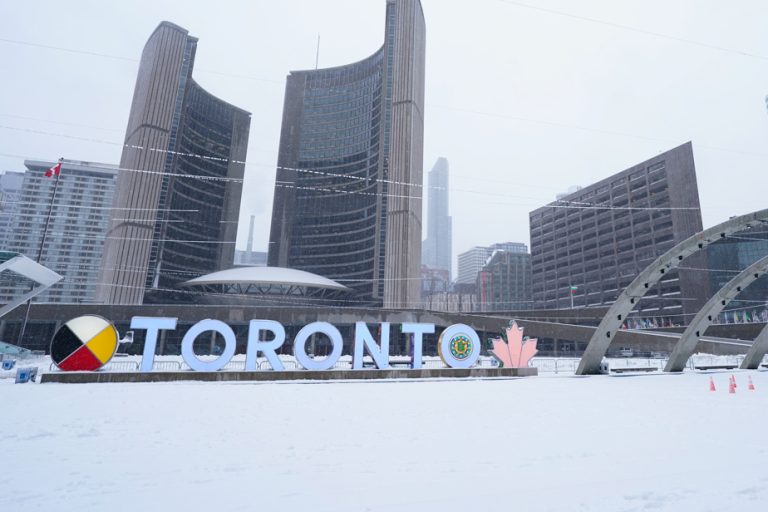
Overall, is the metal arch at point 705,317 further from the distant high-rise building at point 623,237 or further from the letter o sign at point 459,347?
the distant high-rise building at point 623,237

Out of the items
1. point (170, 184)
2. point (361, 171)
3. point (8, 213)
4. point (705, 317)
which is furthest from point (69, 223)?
point (705, 317)

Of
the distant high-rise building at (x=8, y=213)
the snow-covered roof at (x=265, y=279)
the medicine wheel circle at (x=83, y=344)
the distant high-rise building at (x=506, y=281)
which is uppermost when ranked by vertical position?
the distant high-rise building at (x=8, y=213)

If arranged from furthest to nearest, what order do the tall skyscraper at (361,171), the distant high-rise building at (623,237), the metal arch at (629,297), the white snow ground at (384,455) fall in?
the distant high-rise building at (623,237) → the tall skyscraper at (361,171) → the metal arch at (629,297) → the white snow ground at (384,455)

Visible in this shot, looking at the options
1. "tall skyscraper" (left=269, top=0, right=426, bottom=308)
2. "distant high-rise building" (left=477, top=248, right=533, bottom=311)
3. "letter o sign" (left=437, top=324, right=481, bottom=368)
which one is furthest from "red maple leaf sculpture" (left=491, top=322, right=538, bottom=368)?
"distant high-rise building" (left=477, top=248, right=533, bottom=311)

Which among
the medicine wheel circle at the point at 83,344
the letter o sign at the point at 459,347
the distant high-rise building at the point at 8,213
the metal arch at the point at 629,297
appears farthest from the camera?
the distant high-rise building at the point at 8,213

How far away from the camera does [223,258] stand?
133 meters

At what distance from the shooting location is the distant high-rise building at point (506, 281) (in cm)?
18812

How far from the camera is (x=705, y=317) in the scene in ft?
92.0

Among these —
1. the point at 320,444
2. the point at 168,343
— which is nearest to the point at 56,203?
the point at 168,343

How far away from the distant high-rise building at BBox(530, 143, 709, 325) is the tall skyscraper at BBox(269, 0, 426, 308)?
44841 millimetres

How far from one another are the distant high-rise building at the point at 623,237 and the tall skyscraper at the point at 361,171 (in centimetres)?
4484

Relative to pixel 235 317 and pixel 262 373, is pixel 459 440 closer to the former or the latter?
pixel 262 373

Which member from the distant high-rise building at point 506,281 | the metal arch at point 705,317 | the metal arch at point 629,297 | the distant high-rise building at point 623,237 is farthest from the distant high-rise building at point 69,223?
the metal arch at point 705,317

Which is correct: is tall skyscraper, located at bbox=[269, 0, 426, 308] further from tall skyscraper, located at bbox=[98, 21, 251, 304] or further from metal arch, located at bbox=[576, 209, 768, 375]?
metal arch, located at bbox=[576, 209, 768, 375]
